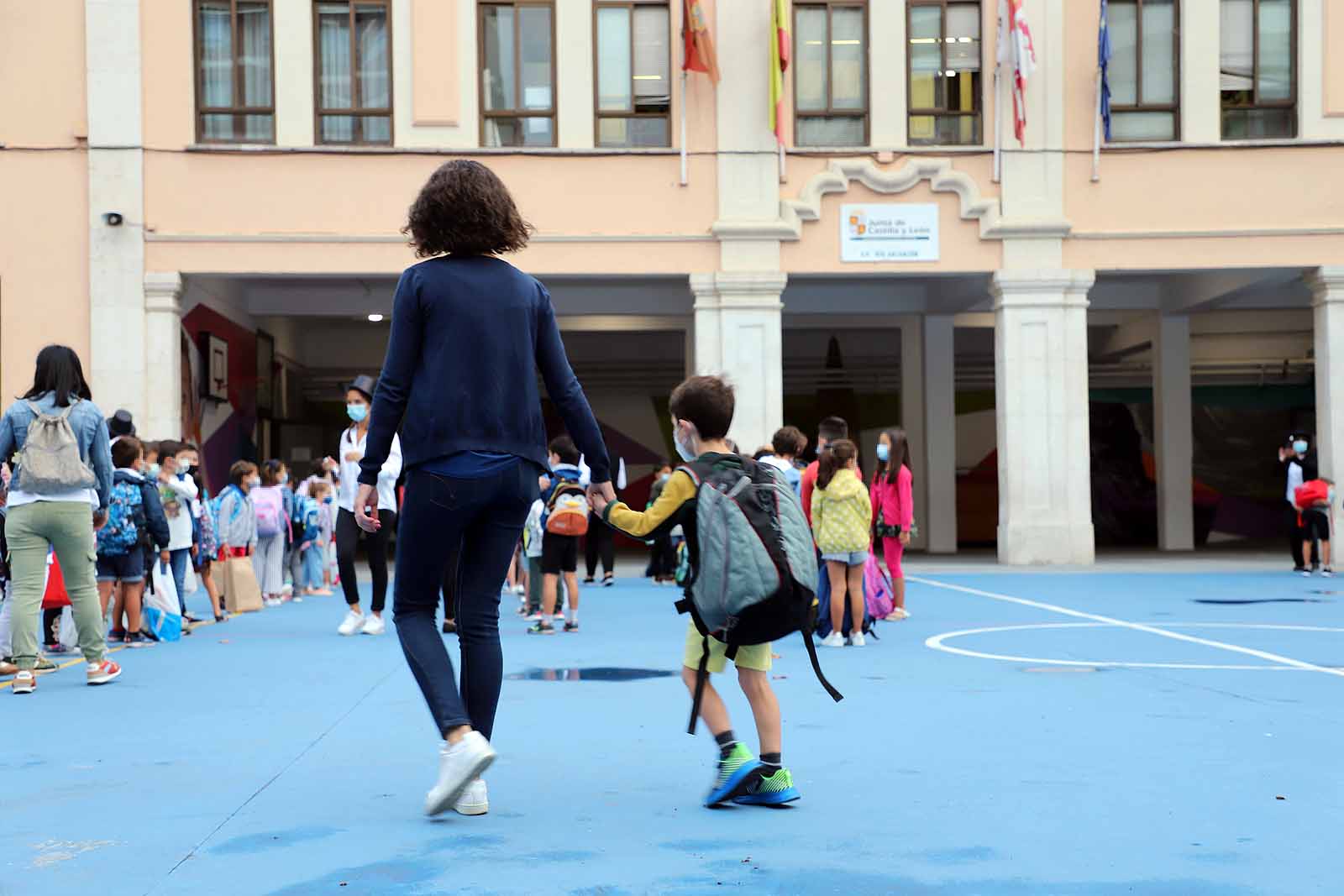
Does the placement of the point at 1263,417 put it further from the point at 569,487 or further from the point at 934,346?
the point at 569,487

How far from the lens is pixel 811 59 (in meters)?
22.4

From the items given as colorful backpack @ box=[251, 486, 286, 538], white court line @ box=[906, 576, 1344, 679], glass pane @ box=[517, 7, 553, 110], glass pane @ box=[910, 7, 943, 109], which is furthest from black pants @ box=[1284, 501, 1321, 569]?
colorful backpack @ box=[251, 486, 286, 538]

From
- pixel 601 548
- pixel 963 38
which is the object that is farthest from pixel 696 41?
pixel 601 548

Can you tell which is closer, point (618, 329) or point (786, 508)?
point (786, 508)

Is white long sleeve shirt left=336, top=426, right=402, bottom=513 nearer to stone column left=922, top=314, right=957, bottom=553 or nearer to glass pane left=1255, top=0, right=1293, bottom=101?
glass pane left=1255, top=0, right=1293, bottom=101

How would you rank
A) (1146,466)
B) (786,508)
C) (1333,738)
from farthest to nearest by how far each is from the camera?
(1146,466) → (1333,738) → (786,508)

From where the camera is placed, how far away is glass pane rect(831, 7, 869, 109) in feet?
73.4

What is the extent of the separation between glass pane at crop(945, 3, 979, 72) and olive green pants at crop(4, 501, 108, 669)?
1696cm

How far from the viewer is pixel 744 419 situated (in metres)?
22.1

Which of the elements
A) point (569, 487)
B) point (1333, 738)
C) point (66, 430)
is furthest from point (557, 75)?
point (1333, 738)

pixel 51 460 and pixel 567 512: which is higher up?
pixel 51 460

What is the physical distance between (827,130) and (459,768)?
741 inches

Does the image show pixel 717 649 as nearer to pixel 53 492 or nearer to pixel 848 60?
pixel 53 492

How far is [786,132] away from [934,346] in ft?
23.1
